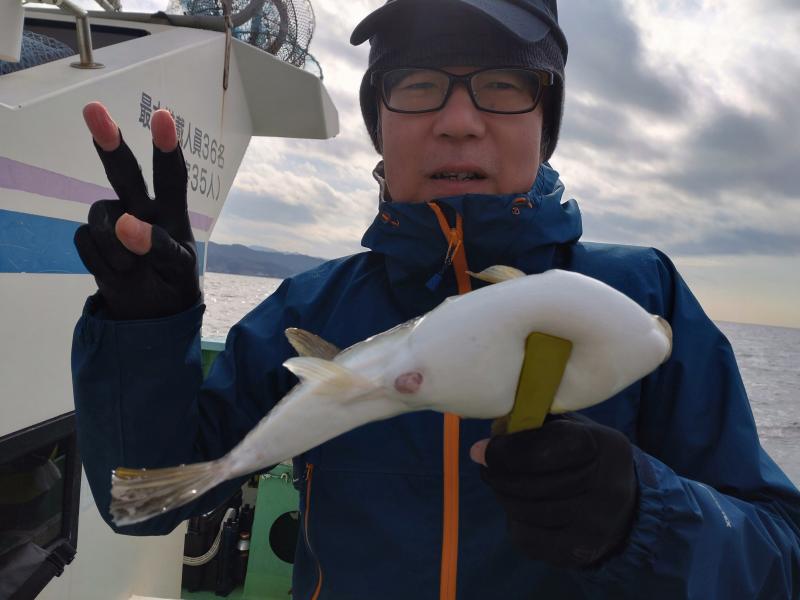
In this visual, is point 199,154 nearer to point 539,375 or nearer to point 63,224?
point 63,224

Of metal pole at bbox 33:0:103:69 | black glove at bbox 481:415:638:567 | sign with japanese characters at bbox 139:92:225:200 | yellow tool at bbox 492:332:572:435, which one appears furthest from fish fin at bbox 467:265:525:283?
sign with japanese characters at bbox 139:92:225:200

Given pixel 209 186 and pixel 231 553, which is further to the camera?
pixel 231 553

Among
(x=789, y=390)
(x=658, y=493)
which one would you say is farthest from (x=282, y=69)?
(x=789, y=390)

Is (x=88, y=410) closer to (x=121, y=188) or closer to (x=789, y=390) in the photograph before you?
(x=121, y=188)

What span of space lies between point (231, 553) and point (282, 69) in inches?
189

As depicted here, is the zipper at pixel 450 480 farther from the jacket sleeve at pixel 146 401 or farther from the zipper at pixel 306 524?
the jacket sleeve at pixel 146 401

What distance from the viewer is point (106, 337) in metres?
1.66

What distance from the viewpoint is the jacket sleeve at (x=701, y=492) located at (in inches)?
57.5

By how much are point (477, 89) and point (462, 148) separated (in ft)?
0.72

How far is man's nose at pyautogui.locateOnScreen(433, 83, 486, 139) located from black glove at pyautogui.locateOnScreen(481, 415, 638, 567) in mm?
1029

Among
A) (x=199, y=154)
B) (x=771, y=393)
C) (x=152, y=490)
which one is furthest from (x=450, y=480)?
(x=771, y=393)

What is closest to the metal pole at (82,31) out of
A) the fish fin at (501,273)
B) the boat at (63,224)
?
the boat at (63,224)

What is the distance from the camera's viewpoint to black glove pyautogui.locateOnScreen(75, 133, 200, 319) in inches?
61.4

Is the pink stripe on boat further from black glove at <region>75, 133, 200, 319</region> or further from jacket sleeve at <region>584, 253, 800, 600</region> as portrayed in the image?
jacket sleeve at <region>584, 253, 800, 600</region>
